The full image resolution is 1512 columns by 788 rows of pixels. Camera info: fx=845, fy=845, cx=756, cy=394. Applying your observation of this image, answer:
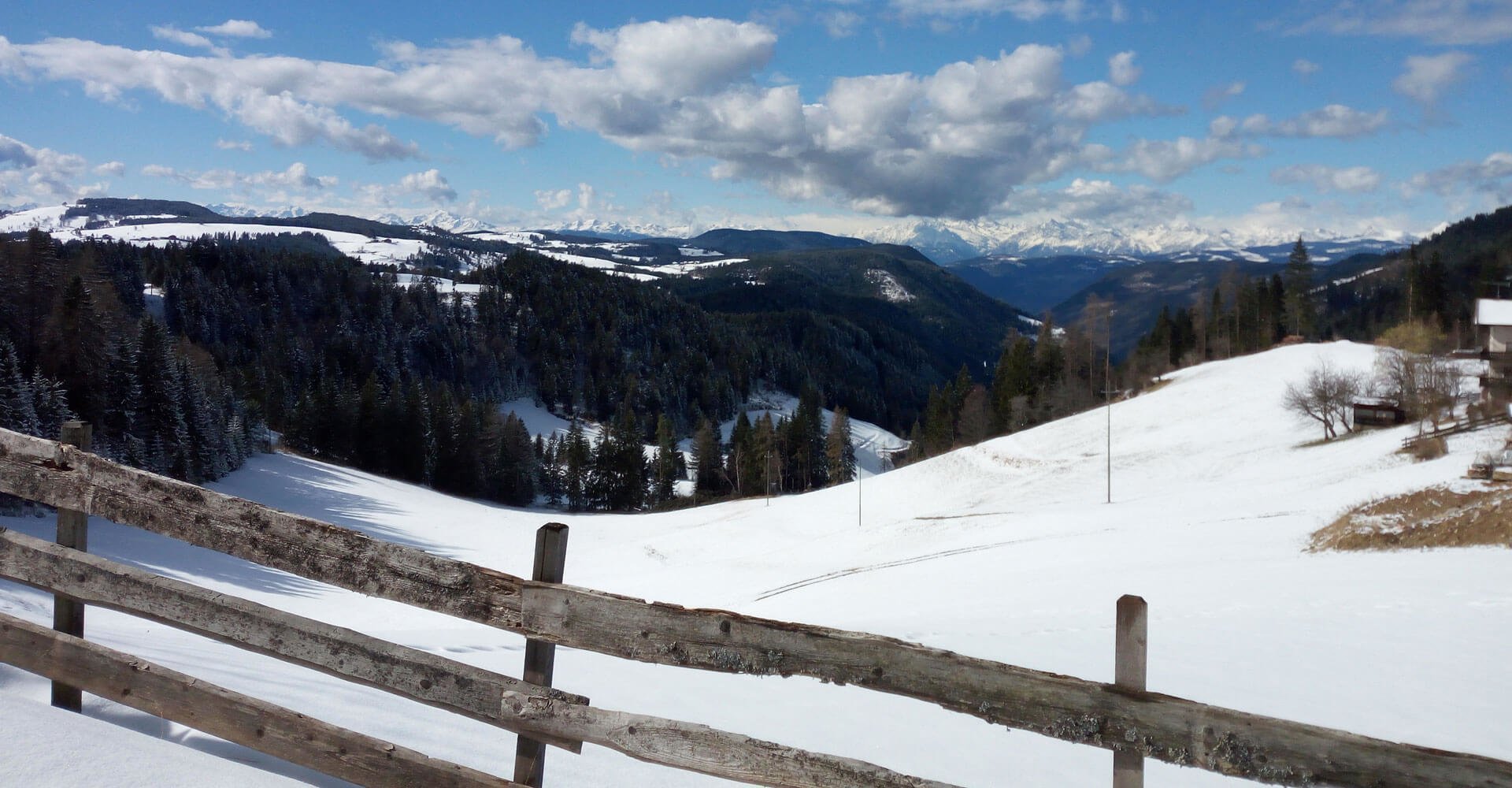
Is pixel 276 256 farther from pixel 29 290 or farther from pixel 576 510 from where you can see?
pixel 29 290

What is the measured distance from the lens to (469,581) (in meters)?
4.05

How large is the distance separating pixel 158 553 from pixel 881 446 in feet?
367

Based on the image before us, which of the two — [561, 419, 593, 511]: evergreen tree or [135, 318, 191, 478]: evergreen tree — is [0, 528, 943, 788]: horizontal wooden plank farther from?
[561, 419, 593, 511]: evergreen tree

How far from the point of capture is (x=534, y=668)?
402cm

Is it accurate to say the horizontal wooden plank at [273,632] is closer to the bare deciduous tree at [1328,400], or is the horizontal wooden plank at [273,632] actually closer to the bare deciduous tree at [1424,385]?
the bare deciduous tree at [1424,385]

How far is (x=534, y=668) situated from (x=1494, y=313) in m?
61.3

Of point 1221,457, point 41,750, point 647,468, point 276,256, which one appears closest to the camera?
point 41,750

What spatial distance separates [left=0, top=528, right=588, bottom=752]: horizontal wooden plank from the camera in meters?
3.98

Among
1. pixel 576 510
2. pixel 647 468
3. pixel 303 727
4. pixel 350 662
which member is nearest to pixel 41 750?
pixel 303 727

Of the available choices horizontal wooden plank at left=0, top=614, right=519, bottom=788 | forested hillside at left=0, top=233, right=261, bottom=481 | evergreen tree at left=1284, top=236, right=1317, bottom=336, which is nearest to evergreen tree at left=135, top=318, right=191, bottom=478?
forested hillside at left=0, top=233, right=261, bottom=481

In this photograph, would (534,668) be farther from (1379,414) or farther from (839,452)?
(839,452)

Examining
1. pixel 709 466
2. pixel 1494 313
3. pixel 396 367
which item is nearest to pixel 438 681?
pixel 1494 313

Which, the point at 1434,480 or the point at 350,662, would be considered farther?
the point at 1434,480

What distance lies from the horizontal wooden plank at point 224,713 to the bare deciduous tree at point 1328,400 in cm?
5117
